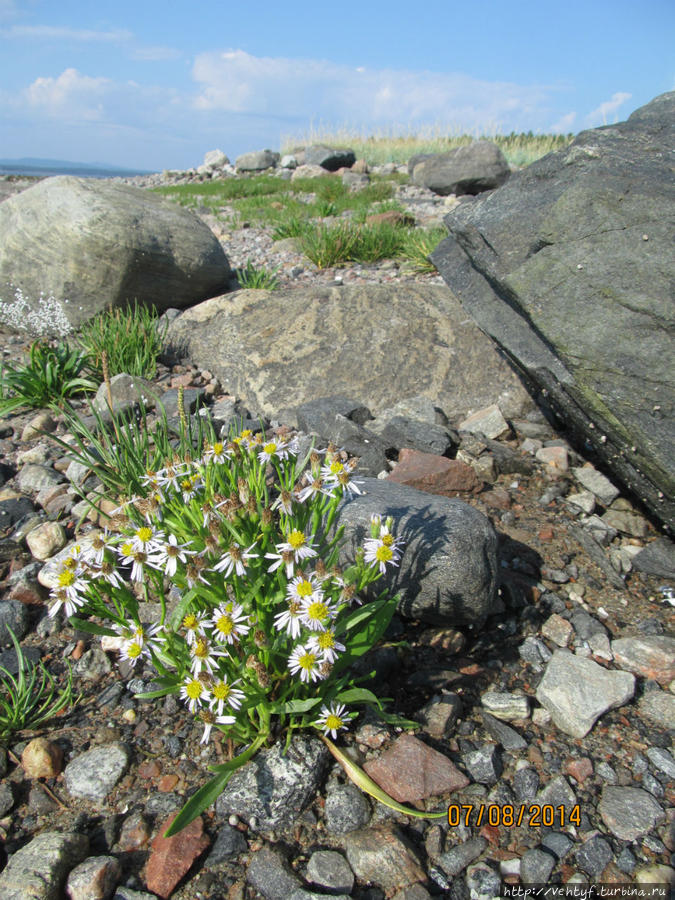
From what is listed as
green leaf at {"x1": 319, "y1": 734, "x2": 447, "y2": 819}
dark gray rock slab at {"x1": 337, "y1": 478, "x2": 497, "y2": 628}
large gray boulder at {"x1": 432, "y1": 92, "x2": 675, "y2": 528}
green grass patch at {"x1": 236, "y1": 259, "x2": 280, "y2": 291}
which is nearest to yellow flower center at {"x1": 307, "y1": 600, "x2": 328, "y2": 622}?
green leaf at {"x1": 319, "y1": 734, "x2": 447, "y2": 819}

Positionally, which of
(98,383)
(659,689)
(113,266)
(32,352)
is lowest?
(659,689)

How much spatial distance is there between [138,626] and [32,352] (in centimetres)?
406

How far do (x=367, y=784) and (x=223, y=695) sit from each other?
73 centimetres

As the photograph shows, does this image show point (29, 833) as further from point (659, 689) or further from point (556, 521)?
point (556, 521)

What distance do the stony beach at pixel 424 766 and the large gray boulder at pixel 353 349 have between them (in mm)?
1860

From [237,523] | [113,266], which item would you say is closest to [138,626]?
[237,523]

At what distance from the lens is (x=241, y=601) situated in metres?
2.25

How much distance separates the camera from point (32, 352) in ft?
17.5

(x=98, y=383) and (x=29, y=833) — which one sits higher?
(x=98, y=383)

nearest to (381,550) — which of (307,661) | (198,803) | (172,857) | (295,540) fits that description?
(295,540)

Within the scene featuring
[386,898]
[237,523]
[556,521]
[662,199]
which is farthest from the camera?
[556,521]

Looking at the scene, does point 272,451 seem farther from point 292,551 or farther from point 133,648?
point 133,648

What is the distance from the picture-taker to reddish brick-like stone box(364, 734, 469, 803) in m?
2.33
